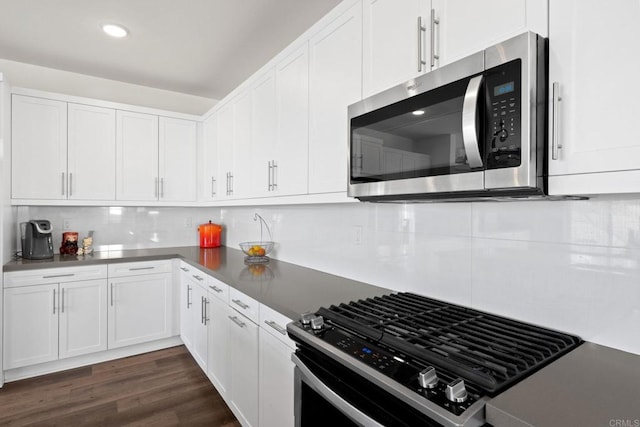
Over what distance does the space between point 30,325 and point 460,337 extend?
3.15 metres

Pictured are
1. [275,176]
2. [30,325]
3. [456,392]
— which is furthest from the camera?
[30,325]

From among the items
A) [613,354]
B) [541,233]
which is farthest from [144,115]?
[613,354]

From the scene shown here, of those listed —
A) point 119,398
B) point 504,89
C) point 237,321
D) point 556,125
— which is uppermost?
point 504,89

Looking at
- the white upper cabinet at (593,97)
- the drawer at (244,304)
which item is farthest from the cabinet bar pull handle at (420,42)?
the drawer at (244,304)

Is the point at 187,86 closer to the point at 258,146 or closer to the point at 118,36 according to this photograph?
the point at 118,36

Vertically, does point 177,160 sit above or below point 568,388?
above

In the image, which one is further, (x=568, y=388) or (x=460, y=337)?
(x=460, y=337)

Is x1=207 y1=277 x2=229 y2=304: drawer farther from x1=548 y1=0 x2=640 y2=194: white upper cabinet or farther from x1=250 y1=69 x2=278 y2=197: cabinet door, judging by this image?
x1=548 y1=0 x2=640 y2=194: white upper cabinet

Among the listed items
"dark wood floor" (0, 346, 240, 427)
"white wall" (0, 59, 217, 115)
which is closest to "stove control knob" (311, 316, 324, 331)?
"dark wood floor" (0, 346, 240, 427)

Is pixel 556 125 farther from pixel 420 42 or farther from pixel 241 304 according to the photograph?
pixel 241 304

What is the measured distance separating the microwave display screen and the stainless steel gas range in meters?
0.73

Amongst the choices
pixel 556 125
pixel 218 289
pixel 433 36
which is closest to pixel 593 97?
pixel 556 125

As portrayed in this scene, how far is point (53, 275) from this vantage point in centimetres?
280

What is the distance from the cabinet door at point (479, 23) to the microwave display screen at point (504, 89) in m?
0.17
